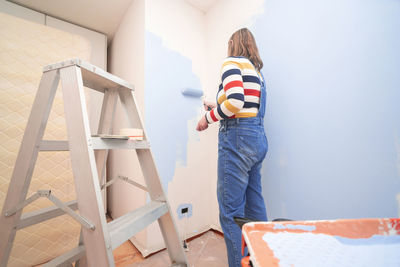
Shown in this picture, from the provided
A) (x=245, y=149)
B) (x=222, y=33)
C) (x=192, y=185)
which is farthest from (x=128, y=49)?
(x=245, y=149)

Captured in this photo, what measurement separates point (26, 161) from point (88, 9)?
1.74 meters

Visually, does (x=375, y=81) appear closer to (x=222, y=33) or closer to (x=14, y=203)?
(x=222, y=33)

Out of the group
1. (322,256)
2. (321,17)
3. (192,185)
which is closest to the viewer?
(322,256)

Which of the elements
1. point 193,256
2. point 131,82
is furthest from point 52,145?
point 193,256

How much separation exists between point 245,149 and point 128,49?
1.53 m

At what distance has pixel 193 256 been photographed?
1.25 metres

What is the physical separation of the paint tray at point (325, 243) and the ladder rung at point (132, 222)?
16.2 inches

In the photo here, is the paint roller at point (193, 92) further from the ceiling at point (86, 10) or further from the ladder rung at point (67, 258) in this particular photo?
the ladder rung at point (67, 258)

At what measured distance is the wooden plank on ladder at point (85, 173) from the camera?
528mm

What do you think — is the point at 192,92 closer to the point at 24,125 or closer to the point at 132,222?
the point at 132,222

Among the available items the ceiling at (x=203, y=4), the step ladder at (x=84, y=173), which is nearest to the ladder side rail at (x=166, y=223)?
the step ladder at (x=84, y=173)

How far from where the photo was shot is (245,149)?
34.0 inches

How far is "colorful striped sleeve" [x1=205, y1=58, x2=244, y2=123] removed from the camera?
833 mm

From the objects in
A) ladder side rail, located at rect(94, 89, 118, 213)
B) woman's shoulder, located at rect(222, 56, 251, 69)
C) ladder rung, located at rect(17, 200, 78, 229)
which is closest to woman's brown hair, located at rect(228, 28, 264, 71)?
woman's shoulder, located at rect(222, 56, 251, 69)
